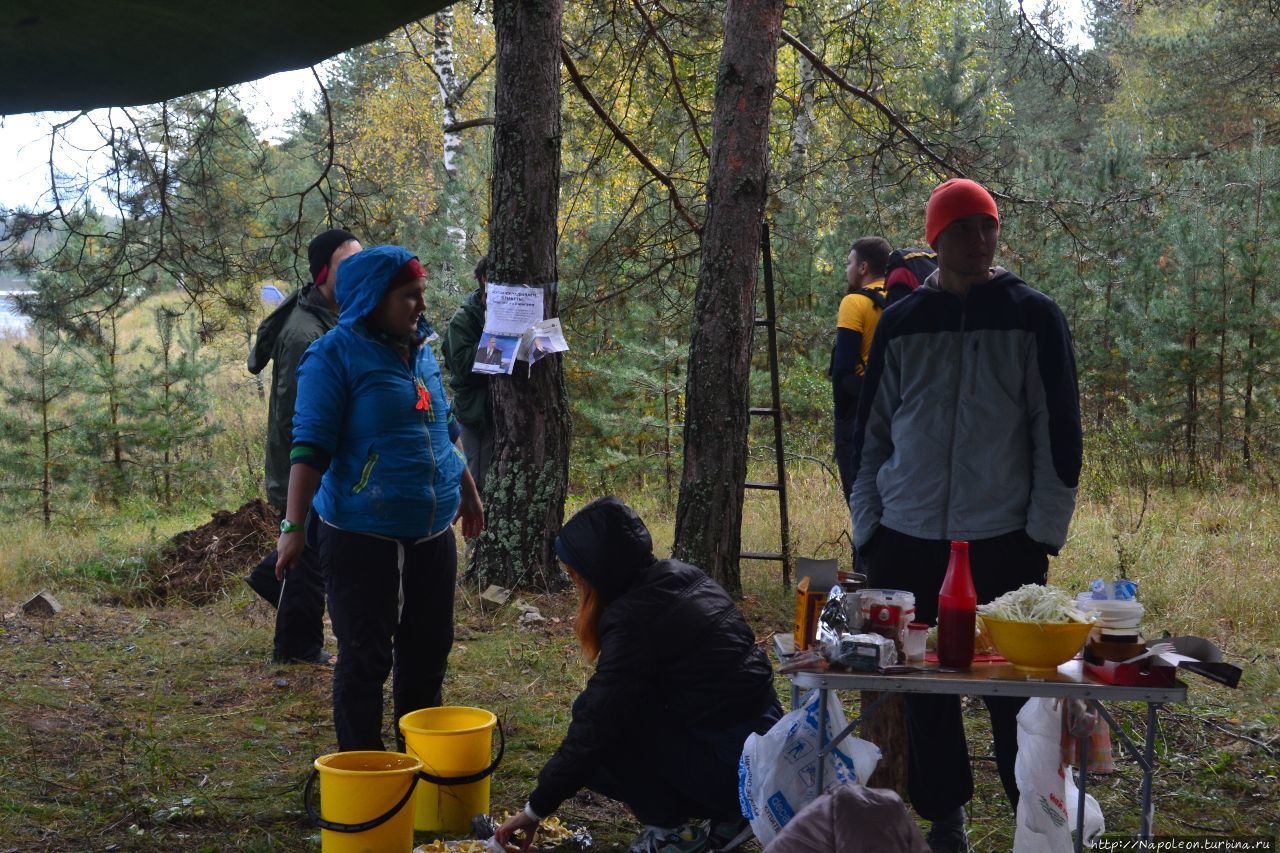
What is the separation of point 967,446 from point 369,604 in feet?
6.36

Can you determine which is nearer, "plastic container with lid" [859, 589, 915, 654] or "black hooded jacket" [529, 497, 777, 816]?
"plastic container with lid" [859, 589, 915, 654]

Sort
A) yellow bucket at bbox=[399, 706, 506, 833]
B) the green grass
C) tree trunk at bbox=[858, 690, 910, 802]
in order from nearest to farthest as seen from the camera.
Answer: yellow bucket at bbox=[399, 706, 506, 833], the green grass, tree trunk at bbox=[858, 690, 910, 802]

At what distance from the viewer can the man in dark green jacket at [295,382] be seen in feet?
16.0

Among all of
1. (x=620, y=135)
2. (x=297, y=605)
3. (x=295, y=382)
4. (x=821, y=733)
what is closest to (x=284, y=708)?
(x=297, y=605)

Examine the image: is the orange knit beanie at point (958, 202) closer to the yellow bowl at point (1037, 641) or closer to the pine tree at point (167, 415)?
the yellow bowl at point (1037, 641)

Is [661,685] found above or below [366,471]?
below

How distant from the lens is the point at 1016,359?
3197 mm

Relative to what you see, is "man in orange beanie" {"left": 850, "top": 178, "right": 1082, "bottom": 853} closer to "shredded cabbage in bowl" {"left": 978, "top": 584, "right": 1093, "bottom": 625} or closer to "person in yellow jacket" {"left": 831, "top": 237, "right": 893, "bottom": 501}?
"shredded cabbage in bowl" {"left": 978, "top": 584, "right": 1093, "bottom": 625}

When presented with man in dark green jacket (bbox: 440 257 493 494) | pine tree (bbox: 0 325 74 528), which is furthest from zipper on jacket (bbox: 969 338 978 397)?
pine tree (bbox: 0 325 74 528)

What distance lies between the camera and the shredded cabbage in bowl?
2.76 meters

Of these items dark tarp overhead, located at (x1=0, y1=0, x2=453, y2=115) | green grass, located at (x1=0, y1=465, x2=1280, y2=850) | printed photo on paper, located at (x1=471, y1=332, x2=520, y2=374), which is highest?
dark tarp overhead, located at (x1=0, y1=0, x2=453, y2=115)

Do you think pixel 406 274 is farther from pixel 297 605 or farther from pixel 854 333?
pixel 854 333

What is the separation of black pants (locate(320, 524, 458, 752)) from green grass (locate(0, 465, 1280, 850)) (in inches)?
16.8

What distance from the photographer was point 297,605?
18.1ft
